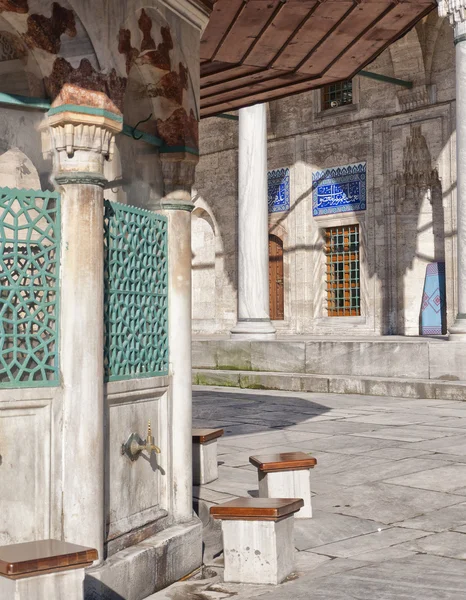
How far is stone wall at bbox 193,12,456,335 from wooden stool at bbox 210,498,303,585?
48.1 feet

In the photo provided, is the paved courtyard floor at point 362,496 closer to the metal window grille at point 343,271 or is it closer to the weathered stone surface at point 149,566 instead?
the weathered stone surface at point 149,566

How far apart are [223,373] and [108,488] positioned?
1127cm

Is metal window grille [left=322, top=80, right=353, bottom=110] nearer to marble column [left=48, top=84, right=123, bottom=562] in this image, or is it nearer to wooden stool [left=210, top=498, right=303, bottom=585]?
wooden stool [left=210, top=498, right=303, bottom=585]

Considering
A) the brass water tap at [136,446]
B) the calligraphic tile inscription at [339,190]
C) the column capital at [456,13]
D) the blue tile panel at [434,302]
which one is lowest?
the brass water tap at [136,446]

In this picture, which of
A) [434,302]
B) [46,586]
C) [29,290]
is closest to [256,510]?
[46,586]

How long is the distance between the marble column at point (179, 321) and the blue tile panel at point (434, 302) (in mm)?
14677

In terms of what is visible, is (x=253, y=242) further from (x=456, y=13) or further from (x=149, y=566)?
(x=149, y=566)

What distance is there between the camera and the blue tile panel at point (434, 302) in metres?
18.9

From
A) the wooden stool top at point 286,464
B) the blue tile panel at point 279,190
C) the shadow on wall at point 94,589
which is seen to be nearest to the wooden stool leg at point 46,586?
the shadow on wall at point 94,589

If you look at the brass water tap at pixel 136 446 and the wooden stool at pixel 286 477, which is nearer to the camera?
the brass water tap at pixel 136 446

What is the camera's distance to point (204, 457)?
6609 millimetres

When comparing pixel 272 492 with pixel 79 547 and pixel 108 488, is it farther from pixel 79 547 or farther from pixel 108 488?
pixel 79 547

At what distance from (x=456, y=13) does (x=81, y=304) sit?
11376 mm

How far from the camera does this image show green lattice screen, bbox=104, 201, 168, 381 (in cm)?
425
